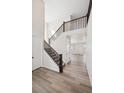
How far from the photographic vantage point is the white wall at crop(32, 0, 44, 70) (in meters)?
4.76

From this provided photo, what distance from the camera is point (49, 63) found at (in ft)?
16.2

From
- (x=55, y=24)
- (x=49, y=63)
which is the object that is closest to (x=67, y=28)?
Result: (x=55, y=24)

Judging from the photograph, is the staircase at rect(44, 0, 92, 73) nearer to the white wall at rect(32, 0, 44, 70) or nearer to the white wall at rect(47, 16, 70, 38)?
the white wall at rect(32, 0, 44, 70)

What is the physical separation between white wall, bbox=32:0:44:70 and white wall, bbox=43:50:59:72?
0.28 meters

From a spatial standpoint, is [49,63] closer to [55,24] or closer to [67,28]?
[67,28]

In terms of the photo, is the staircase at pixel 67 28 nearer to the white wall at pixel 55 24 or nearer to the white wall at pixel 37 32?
the white wall at pixel 37 32

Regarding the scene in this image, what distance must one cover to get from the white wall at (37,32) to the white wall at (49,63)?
0.90 feet
